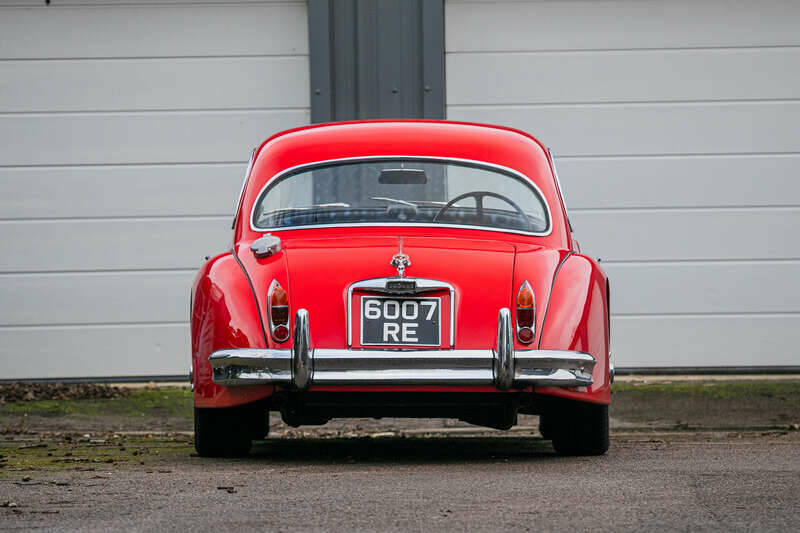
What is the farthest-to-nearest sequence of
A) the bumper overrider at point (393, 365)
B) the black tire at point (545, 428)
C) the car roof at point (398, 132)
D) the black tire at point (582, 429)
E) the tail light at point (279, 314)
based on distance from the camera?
the black tire at point (545, 428)
the car roof at point (398, 132)
the black tire at point (582, 429)
the tail light at point (279, 314)
the bumper overrider at point (393, 365)

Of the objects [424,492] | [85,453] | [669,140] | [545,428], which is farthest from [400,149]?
[669,140]

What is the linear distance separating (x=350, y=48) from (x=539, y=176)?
4.10 m

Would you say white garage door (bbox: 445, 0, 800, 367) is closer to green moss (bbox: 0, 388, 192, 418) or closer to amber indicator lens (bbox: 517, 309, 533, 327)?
green moss (bbox: 0, 388, 192, 418)

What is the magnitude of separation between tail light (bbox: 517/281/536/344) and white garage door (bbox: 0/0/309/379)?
4.95 metres

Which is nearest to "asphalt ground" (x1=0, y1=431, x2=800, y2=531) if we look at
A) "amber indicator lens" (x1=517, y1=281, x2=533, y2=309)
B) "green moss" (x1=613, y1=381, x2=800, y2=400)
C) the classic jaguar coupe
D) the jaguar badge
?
the classic jaguar coupe

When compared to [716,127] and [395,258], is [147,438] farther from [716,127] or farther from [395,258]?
[716,127]

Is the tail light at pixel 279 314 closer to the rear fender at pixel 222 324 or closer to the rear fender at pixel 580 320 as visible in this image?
the rear fender at pixel 222 324

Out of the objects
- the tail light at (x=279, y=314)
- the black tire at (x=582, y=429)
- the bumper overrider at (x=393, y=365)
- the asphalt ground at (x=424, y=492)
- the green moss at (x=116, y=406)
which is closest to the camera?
the asphalt ground at (x=424, y=492)

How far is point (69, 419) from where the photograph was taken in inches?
306

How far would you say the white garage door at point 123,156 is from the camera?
9562mm

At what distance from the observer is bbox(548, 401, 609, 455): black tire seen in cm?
540

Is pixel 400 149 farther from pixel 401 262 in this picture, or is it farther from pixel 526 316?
pixel 526 316

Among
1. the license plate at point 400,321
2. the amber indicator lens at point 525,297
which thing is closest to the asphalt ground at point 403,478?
the license plate at point 400,321

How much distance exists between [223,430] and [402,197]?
1295 millimetres
